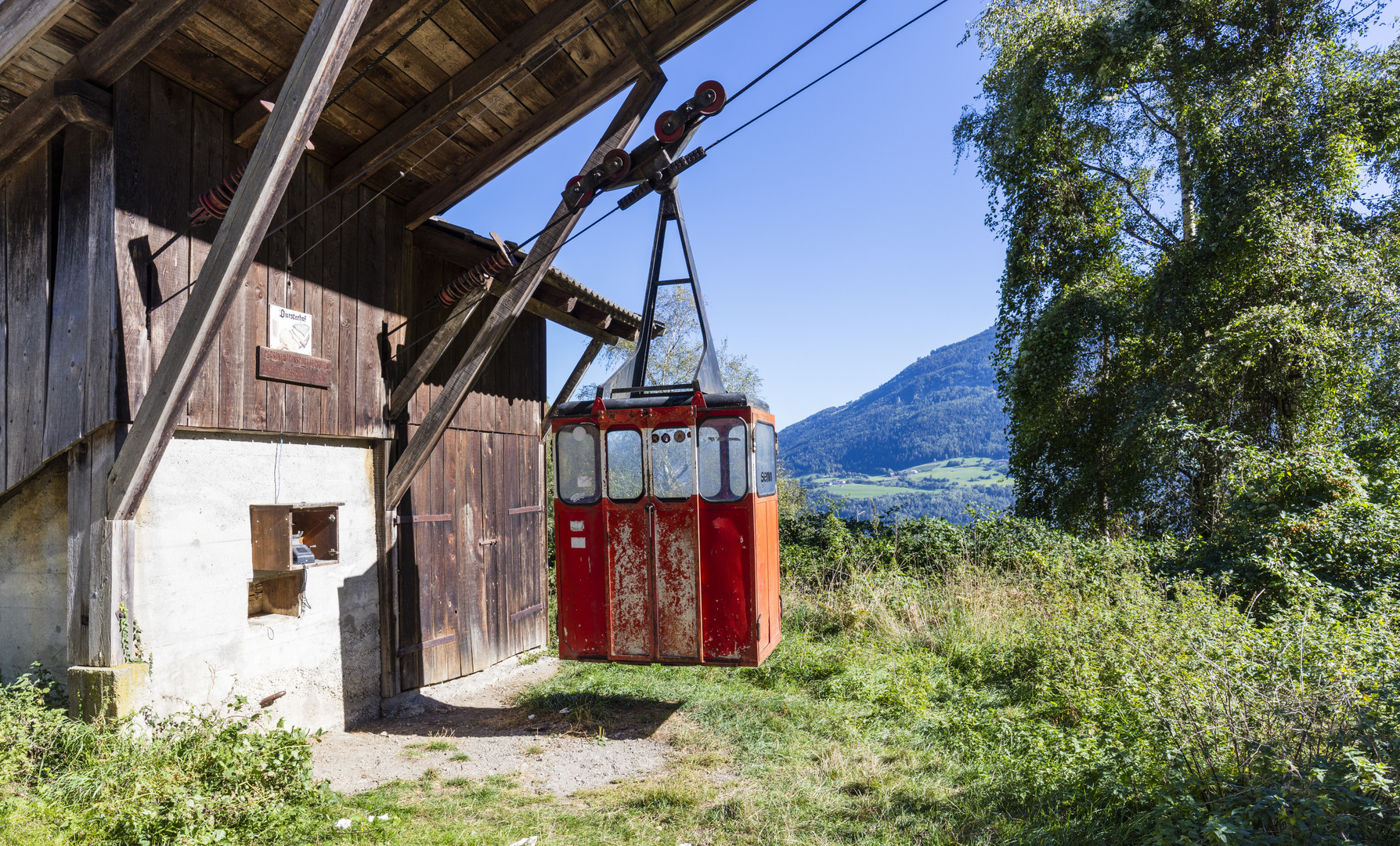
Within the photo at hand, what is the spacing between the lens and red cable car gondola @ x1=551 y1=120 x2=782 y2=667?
602 cm

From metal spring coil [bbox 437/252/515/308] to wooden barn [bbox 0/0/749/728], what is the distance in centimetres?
3

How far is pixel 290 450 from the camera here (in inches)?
242

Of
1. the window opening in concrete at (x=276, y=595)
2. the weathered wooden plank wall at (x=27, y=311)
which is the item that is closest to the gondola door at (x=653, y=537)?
the window opening in concrete at (x=276, y=595)

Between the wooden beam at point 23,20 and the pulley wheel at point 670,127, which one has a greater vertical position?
the pulley wheel at point 670,127

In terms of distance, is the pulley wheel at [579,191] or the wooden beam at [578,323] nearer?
the pulley wheel at [579,191]

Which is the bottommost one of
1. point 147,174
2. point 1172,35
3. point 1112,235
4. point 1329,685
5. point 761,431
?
point 1329,685

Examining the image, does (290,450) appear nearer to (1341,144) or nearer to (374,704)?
(374,704)

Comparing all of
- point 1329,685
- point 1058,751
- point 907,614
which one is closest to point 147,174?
point 1058,751

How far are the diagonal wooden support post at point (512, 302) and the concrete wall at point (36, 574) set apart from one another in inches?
96.6

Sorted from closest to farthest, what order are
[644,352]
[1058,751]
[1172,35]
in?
[1058,751]
[644,352]
[1172,35]

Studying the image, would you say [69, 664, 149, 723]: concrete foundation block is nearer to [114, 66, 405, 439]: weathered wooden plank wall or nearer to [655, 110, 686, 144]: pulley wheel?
[114, 66, 405, 439]: weathered wooden plank wall

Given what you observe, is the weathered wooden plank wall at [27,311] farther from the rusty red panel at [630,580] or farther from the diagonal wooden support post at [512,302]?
the rusty red panel at [630,580]

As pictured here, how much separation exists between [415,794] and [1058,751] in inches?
167

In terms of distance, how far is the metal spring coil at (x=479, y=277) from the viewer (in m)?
6.79
